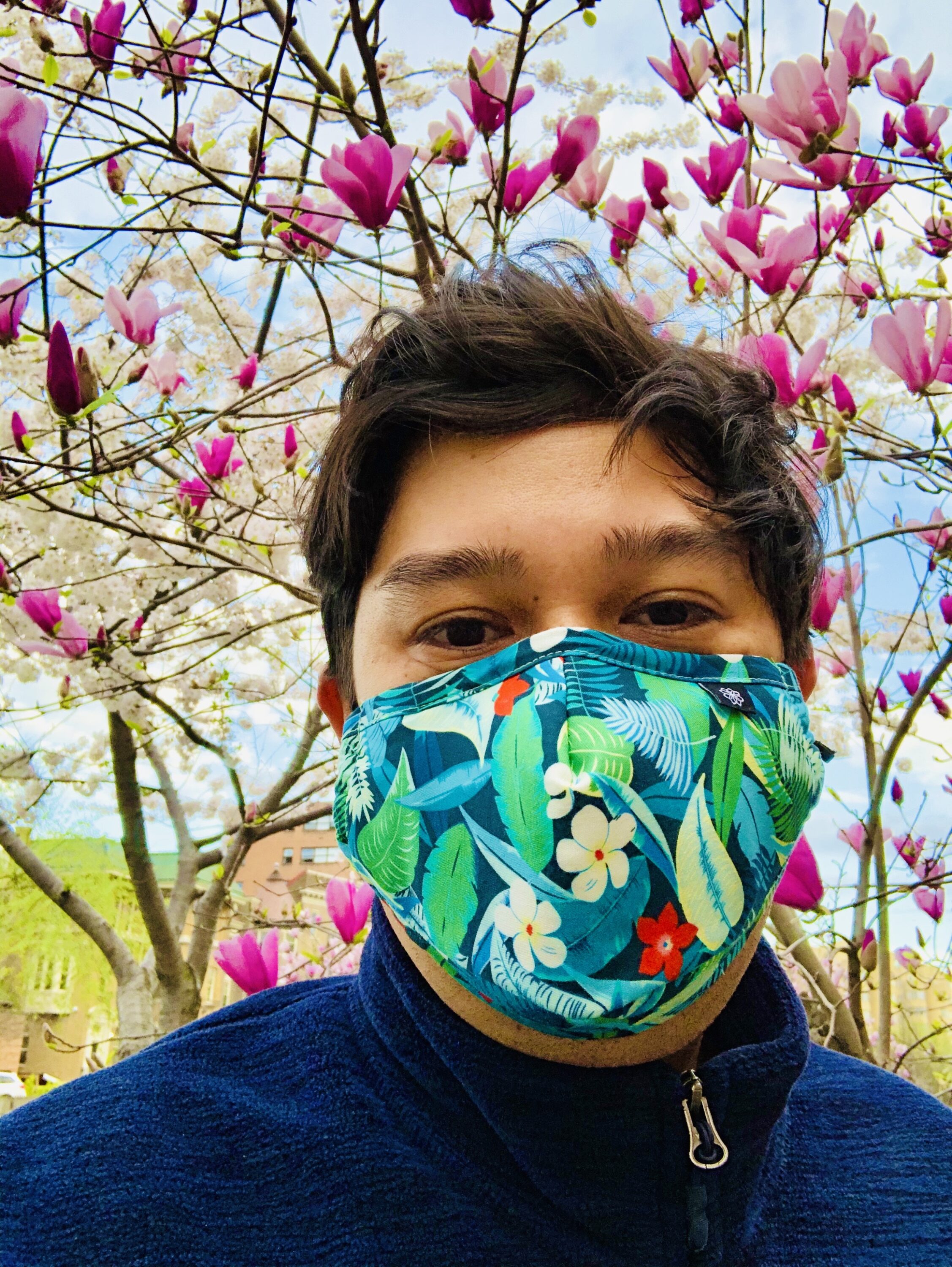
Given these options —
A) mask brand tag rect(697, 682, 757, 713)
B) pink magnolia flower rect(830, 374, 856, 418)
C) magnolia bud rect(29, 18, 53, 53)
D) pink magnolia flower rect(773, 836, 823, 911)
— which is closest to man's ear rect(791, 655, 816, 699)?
mask brand tag rect(697, 682, 757, 713)

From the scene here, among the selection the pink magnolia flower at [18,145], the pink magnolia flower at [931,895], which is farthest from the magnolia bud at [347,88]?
the pink magnolia flower at [931,895]

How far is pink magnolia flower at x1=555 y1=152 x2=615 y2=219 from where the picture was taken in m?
2.53

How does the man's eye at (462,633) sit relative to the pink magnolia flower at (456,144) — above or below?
below

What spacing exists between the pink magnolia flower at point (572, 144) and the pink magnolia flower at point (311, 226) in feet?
1.71

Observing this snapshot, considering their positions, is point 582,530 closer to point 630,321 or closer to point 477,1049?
point 630,321

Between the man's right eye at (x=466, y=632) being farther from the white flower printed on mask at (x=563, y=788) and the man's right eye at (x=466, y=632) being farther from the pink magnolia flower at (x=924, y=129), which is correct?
the pink magnolia flower at (x=924, y=129)

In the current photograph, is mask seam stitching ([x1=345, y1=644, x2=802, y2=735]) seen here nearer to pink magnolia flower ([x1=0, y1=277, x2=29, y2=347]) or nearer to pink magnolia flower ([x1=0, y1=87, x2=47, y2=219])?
pink magnolia flower ([x1=0, y1=87, x2=47, y2=219])

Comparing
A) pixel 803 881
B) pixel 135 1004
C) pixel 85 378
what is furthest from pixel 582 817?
pixel 135 1004

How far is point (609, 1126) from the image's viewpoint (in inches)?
38.1

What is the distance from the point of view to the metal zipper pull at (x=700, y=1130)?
3.21ft

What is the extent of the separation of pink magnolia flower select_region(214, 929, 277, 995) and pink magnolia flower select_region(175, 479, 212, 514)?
1.21 metres

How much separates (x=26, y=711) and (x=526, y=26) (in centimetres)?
242

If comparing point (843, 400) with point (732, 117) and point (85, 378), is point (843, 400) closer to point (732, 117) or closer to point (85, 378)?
point (732, 117)

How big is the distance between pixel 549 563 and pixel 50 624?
2.16 m
